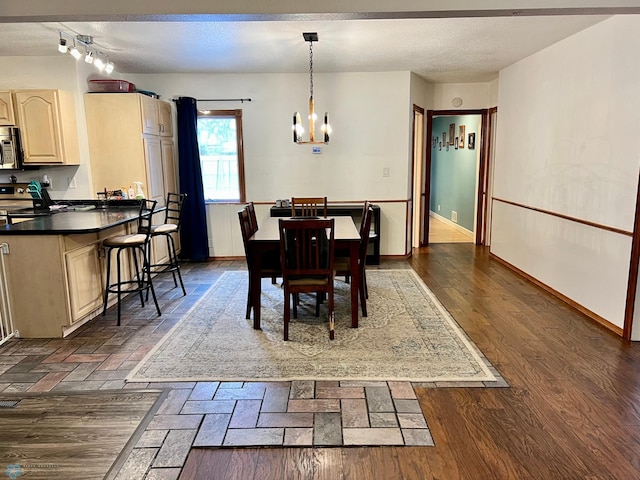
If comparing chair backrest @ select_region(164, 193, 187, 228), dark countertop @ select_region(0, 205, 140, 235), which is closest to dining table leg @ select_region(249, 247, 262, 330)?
dark countertop @ select_region(0, 205, 140, 235)

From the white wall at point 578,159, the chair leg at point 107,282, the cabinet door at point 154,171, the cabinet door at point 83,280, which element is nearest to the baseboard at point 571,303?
the white wall at point 578,159

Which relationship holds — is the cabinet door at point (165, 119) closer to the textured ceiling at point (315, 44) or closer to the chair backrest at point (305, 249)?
the textured ceiling at point (315, 44)

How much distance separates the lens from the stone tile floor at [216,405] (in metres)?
2.12

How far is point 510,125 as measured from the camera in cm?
537

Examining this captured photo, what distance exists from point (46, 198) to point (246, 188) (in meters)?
2.36

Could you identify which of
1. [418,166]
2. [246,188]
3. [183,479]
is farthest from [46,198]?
[418,166]

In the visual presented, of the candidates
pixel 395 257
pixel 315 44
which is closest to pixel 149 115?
pixel 315 44

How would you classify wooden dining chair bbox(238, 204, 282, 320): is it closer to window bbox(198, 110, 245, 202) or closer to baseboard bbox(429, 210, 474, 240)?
window bbox(198, 110, 245, 202)

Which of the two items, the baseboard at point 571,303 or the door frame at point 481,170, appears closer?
the baseboard at point 571,303

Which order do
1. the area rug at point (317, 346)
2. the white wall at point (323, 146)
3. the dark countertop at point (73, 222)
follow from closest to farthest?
1. the area rug at point (317, 346)
2. the dark countertop at point (73, 222)
3. the white wall at point (323, 146)

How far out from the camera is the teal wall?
7364 mm

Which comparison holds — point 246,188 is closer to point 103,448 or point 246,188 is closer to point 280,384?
point 280,384

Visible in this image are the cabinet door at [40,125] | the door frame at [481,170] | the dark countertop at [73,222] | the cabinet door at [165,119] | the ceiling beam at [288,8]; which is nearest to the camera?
the ceiling beam at [288,8]

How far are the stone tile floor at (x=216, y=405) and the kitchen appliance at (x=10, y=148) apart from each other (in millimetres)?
2184
